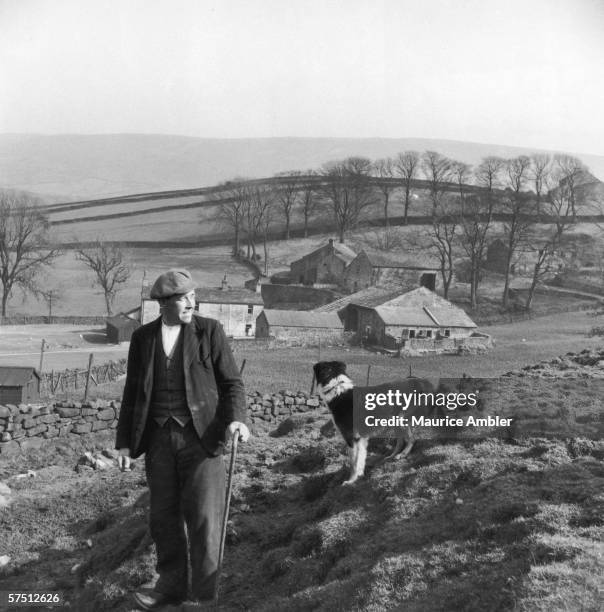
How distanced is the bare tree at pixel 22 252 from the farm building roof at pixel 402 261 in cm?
1733

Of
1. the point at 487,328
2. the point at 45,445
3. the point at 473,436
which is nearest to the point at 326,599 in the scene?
the point at 473,436

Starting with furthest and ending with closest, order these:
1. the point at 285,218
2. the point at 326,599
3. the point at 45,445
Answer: the point at 285,218 < the point at 45,445 < the point at 326,599

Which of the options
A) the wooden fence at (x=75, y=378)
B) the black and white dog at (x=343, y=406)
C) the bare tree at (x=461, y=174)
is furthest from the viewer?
the bare tree at (x=461, y=174)

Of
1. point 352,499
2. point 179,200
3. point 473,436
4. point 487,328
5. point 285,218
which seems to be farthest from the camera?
point 179,200

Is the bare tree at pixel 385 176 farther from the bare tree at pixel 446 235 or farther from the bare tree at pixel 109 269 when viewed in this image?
the bare tree at pixel 109 269

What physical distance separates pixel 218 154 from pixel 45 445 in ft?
75.7

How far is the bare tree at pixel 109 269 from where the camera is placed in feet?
93.4

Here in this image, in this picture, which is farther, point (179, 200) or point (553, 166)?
point (179, 200)

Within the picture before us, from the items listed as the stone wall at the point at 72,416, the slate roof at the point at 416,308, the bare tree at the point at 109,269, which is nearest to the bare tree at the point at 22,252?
the bare tree at the point at 109,269

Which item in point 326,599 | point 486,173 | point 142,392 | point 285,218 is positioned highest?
point 486,173

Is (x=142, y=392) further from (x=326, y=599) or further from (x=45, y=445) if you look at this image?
(x=45, y=445)

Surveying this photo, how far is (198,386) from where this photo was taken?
4.57 metres

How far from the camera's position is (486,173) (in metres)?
20.2

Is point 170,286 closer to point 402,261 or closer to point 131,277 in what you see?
point 402,261
